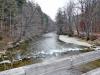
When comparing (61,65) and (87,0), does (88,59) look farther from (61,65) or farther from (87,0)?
(87,0)

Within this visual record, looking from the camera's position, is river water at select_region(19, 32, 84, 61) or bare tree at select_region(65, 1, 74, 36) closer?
river water at select_region(19, 32, 84, 61)

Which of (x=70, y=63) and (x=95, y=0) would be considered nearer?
(x=70, y=63)

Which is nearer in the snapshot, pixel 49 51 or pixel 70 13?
pixel 49 51

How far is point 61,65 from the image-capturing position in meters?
5.06

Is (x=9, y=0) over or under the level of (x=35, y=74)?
over

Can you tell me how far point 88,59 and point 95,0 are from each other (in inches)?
1209

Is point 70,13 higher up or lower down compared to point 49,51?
higher up

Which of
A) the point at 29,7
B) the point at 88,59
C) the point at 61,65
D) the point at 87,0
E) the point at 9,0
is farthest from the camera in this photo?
the point at 29,7

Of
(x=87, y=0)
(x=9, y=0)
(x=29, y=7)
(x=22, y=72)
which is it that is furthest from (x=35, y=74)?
(x=29, y=7)

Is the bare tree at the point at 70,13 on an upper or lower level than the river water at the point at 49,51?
upper

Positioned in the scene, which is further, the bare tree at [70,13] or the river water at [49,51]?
the bare tree at [70,13]

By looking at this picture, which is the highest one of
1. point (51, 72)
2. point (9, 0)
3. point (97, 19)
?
point (9, 0)

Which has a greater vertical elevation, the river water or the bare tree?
the bare tree

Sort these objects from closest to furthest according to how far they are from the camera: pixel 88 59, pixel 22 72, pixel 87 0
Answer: pixel 22 72 < pixel 88 59 < pixel 87 0
